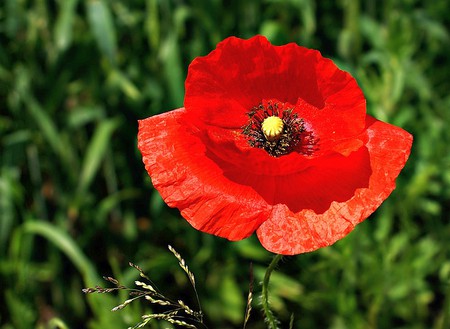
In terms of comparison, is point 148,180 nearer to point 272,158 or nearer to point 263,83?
point 263,83

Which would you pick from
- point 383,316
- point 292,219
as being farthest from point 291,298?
point 292,219

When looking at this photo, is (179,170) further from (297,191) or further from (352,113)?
(352,113)

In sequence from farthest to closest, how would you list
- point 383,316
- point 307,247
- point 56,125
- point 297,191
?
point 56,125 → point 383,316 → point 297,191 → point 307,247

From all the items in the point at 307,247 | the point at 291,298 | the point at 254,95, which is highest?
the point at 254,95

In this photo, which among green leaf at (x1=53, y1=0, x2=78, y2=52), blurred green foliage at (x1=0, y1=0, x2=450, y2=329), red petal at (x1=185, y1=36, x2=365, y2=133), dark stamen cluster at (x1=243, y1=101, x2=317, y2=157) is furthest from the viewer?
green leaf at (x1=53, y1=0, x2=78, y2=52)

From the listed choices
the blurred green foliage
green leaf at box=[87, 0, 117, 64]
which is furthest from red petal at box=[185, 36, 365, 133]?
green leaf at box=[87, 0, 117, 64]

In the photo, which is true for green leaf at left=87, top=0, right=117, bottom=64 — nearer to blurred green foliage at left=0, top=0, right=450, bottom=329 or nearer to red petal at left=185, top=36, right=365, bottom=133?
blurred green foliage at left=0, top=0, right=450, bottom=329

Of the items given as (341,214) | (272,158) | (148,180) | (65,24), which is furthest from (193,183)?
(65,24)
